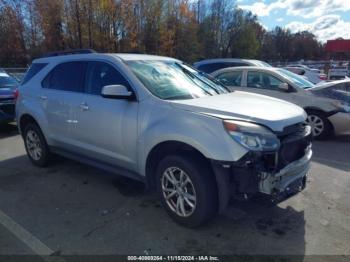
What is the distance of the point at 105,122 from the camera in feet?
13.0

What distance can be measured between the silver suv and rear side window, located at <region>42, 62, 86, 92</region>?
0.05ft

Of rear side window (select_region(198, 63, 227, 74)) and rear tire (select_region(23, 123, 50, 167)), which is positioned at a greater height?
rear side window (select_region(198, 63, 227, 74))

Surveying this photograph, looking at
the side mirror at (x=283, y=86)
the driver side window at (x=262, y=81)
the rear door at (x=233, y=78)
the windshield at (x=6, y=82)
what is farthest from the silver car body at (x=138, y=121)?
the windshield at (x=6, y=82)

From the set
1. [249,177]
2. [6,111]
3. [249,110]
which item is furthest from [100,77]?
[6,111]

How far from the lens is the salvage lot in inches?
120

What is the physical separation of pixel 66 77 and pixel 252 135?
313cm

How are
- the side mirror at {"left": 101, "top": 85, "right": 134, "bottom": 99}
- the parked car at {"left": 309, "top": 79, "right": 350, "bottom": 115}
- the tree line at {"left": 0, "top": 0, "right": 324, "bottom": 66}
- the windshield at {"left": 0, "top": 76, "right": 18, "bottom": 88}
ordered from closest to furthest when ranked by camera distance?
1. the side mirror at {"left": 101, "top": 85, "right": 134, "bottom": 99}
2. the parked car at {"left": 309, "top": 79, "right": 350, "bottom": 115}
3. the windshield at {"left": 0, "top": 76, "right": 18, "bottom": 88}
4. the tree line at {"left": 0, "top": 0, "right": 324, "bottom": 66}

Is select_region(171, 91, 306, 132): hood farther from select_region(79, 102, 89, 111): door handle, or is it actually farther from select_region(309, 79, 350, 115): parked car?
select_region(309, 79, 350, 115): parked car

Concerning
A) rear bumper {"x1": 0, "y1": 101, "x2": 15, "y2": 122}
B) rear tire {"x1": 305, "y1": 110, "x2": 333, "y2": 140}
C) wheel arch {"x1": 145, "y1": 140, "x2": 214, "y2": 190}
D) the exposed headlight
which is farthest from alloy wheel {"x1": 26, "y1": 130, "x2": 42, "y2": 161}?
rear tire {"x1": 305, "y1": 110, "x2": 333, "y2": 140}

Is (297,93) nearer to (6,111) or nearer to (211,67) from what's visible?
(211,67)

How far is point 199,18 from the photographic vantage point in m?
59.4

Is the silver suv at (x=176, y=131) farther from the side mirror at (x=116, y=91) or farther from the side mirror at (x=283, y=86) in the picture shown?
the side mirror at (x=283, y=86)

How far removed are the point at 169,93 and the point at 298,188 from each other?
1761 millimetres

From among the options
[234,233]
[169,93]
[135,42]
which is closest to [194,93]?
[169,93]
